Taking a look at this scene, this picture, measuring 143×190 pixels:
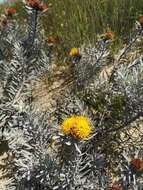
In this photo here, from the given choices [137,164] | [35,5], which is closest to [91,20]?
[35,5]

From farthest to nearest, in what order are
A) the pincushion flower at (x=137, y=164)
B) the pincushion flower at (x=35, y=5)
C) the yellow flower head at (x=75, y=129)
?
the pincushion flower at (x=35, y=5) < the pincushion flower at (x=137, y=164) < the yellow flower head at (x=75, y=129)

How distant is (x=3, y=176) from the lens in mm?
3828

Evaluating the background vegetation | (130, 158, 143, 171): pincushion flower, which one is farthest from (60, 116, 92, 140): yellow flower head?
the background vegetation

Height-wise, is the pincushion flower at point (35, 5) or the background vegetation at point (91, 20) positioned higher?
the background vegetation at point (91, 20)

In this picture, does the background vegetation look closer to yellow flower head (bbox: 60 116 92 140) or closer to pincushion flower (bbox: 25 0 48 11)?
pincushion flower (bbox: 25 0 48 11)

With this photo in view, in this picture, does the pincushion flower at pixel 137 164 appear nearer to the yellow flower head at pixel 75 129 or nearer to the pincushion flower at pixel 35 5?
the yellow flower head at pixel 75 129

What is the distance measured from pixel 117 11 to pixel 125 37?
15.0 inches

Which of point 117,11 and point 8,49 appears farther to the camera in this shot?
point 117,11

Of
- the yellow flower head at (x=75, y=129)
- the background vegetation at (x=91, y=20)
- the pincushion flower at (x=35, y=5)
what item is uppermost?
the background vegetation at (x=91, y=20)

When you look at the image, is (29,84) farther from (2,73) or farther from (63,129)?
(63,129)

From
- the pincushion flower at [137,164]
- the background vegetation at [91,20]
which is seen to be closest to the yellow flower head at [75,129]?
the pincushion flower at [137,164]

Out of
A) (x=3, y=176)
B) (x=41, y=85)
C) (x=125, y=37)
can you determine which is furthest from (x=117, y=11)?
(x=3, y=176)

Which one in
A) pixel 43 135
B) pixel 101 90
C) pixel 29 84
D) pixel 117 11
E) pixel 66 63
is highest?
pixel 117 11

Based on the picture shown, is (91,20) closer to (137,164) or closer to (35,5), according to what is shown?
(35,5)
